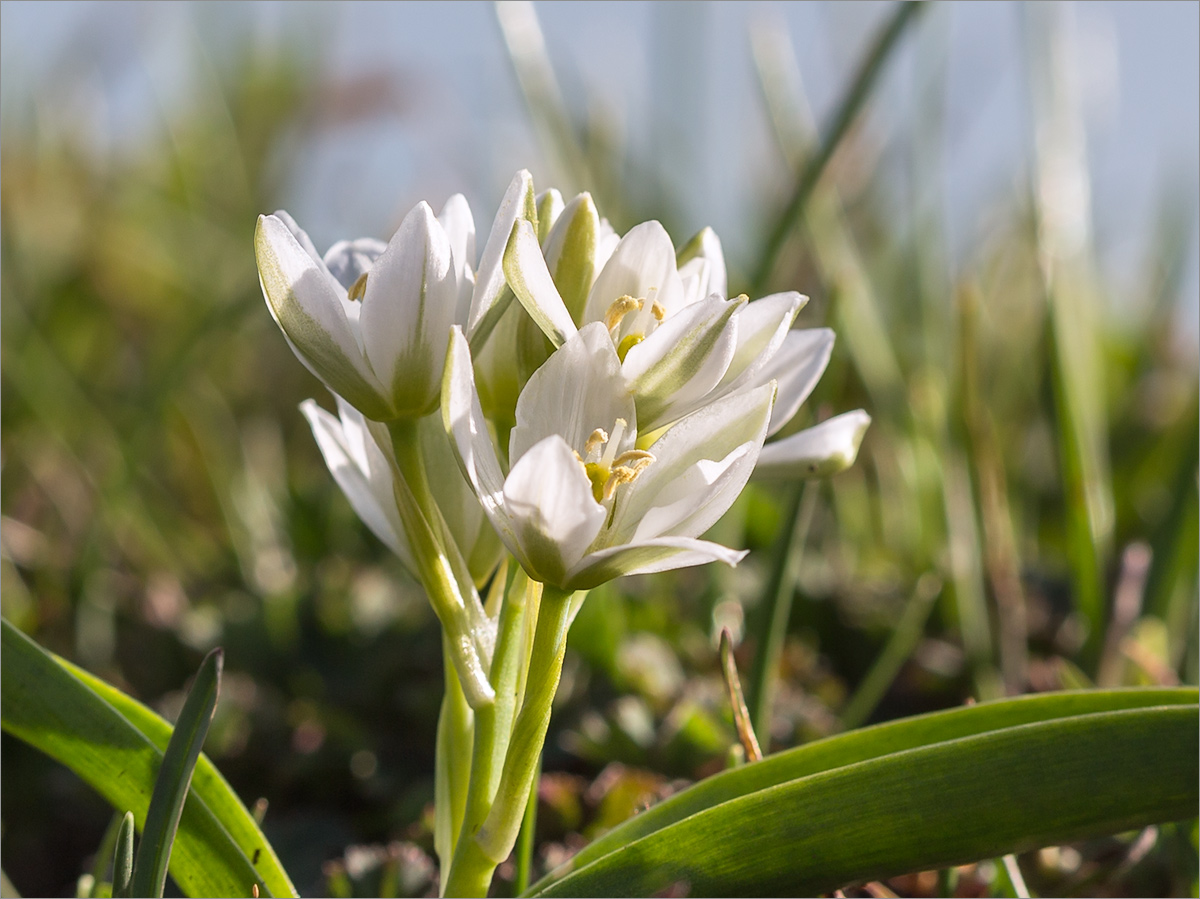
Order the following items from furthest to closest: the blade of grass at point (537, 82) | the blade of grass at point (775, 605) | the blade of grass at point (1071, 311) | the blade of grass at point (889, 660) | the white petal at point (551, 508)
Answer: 1. the blade of grass at point (537, 82)
2. the blade of grass at point (1071, 311)
3. the blade of grass at point (889, 660)
4. the blade of grass at point (775, 605)
5. the white petal at point (551, 508)

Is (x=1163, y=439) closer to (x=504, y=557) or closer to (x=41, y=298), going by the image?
(x=504, y=557)

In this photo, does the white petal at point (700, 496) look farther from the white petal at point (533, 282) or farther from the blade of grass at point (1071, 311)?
the blade of grass at point (1071, 311)

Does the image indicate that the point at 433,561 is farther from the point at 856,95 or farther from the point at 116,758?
the point at 856,95

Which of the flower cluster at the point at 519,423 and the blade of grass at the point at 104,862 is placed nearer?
the flower cluster at the point at 519,423

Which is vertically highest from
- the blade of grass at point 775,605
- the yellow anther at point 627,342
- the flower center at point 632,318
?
the flower center at point 632,318

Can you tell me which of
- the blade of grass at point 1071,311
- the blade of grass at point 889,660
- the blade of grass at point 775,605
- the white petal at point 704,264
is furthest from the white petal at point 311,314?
the blade of grass at point 1071,311

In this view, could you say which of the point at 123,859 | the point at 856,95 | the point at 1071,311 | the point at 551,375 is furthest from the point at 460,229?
the point at 1071,311

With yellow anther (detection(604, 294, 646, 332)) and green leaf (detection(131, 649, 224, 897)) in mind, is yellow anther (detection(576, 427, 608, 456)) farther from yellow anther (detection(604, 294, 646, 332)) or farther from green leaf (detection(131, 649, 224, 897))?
green leaf (detection(131, 649, 224, 897))
